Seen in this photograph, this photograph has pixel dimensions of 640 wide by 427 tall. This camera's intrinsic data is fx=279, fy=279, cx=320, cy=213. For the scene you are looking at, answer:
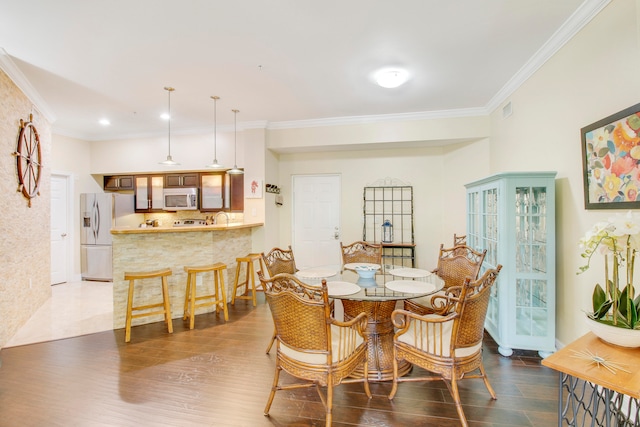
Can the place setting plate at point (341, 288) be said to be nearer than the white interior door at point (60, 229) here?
Yes

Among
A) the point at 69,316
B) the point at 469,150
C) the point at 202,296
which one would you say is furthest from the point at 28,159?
the point at 469,150

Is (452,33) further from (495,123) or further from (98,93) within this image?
(98,93)

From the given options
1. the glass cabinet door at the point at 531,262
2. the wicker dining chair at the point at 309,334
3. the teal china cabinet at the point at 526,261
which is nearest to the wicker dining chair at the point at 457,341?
the wicker dining chair at the point at 309,334

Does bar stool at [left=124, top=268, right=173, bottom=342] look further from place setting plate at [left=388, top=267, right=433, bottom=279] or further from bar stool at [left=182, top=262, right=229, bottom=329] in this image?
place setting plate at [left=388, top=267, right=433, bottom=279]

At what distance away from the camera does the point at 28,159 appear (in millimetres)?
3549

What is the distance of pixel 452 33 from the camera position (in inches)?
96.8

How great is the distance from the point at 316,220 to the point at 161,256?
2708 millimetres

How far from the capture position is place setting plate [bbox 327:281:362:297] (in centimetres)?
217

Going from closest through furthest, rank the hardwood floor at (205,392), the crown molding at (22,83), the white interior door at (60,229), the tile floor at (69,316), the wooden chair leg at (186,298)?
the hardwood floor at (205,392) < the crown molding at (22,83) < the tile floor at (69,316) < the wooden chair leg at (186,298) < the white interior door at (60,229)

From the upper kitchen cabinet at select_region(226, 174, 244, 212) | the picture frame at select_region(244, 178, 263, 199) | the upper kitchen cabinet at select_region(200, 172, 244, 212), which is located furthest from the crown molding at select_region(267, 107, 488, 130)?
the upper kitchen cabinet at select_region(200, 172, 244, 212)

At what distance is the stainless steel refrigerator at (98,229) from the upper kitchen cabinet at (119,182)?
0.30 m

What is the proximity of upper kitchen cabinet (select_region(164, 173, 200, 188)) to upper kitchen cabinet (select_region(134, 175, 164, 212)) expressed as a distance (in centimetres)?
19

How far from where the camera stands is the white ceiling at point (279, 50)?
217 cm

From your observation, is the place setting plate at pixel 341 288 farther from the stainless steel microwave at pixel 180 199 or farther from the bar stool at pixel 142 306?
the stainless steel microwave at pixel 180 199
